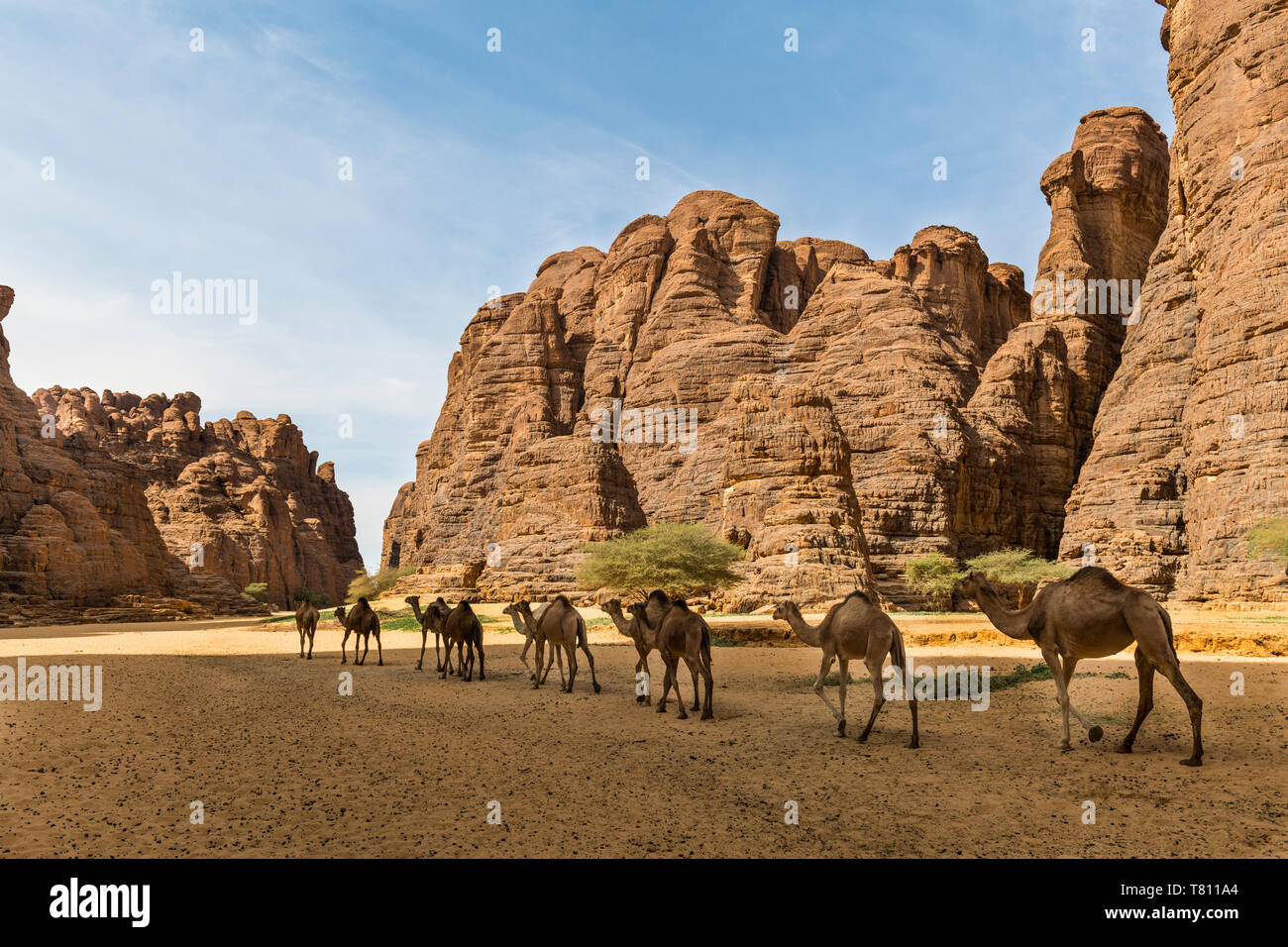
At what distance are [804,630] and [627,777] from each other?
4066 mm

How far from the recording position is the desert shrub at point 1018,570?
154 ft

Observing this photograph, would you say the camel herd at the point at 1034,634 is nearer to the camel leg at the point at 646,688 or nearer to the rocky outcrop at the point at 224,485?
the camel leg at the point at 646,688

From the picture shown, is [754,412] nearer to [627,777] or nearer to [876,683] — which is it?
[876,683]

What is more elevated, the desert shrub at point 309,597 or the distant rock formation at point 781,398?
the distant rock formation at point 781,398

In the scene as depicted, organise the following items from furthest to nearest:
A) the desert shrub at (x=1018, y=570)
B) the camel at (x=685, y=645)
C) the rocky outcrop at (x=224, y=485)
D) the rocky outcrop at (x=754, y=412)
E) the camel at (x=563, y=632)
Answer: the rocky outcrop at (x=224, y=485) → the desert shrub at (x=1018, y=570) → the rocky outcrop at (x=754, y=412) → the camel at (x=563, y=632) → the camel at (x=685, y=645)

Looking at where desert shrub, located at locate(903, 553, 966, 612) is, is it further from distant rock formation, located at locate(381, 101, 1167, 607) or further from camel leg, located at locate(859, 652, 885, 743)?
camel leg, located at locate(859, 652, 885, 743)

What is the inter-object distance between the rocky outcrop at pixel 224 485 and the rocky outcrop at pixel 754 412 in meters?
17.6

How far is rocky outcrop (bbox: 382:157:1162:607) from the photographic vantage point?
151 feet

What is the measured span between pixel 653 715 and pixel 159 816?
7.21m

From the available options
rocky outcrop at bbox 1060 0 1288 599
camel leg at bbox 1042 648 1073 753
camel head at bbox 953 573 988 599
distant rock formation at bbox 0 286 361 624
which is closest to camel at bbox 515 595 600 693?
camel head at bbox 953 573 988 599

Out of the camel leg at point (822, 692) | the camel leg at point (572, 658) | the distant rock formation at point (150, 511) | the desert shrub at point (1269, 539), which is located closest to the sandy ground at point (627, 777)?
the camel leg at point (822, 692)

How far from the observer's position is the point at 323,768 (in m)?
8.55
